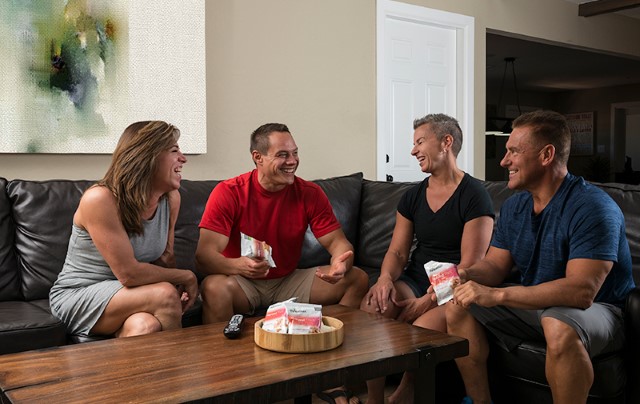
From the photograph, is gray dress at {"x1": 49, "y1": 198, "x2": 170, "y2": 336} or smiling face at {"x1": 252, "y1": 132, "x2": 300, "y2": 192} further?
smiling face at {"x1": 252, "y1": 132, "x2": 300, "y2": 192}

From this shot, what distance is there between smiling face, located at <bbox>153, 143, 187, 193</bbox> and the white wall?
4.40 feet

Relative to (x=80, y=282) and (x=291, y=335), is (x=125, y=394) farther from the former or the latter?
(x=80, y=282)

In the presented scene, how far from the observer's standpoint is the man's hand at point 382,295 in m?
2.54

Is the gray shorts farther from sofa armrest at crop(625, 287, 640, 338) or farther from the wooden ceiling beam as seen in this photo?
the wooden ceiling beam

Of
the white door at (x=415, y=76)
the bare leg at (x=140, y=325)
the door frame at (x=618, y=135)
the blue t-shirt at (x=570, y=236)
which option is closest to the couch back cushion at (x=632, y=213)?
the blue t-shirt at (x=570, y=236)

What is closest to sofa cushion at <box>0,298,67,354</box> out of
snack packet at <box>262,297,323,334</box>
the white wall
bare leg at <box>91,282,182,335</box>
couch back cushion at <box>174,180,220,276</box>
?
bare leg at <box>91,282,182,335</box>

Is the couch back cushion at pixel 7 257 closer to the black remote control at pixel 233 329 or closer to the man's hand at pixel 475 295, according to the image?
the black remote control at pixel 233 329

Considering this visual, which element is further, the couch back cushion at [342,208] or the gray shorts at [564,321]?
the couch back cushion at [342,208]

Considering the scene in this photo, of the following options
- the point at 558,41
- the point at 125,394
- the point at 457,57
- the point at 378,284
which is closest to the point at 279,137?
the point at 378,284

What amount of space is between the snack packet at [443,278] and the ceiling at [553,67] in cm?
604

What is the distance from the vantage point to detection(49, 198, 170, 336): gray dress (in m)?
2.29

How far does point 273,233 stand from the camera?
279 centimetres

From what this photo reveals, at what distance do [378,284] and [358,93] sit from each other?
2.39m

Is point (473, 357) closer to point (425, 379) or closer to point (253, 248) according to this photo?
point (425, 379)
